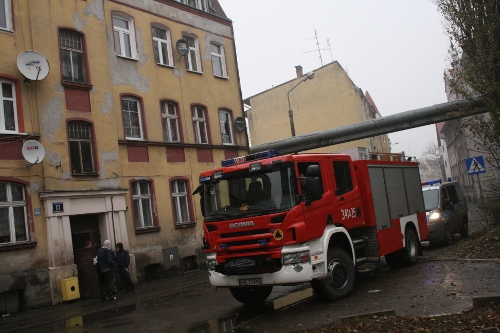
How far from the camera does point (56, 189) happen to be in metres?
15.9

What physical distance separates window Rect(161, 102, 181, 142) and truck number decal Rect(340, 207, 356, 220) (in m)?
11.7

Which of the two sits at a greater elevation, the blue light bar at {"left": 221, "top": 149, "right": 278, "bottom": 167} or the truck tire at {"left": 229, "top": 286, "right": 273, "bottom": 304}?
the blue light bar at {"left": 221, "top": 149, "right": 278, "bottom": 167}

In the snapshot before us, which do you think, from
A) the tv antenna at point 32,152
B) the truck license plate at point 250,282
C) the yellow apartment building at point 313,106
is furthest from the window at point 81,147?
the yellow apartment building at point 313,106

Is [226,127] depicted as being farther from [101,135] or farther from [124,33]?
[101,135]

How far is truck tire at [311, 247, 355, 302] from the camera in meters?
9.52

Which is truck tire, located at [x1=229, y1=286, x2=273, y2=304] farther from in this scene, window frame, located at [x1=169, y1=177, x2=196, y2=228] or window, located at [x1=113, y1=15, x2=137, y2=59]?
window, located at [x1=113, y1=15, x2=137, y2=59]

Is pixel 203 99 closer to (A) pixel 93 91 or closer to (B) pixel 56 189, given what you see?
(A) pixel 93 91

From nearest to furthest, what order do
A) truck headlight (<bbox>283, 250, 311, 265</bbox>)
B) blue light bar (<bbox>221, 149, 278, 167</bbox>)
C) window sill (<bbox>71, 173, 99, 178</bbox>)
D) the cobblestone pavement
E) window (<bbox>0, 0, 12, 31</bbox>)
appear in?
the cobblestone pavement → truck headlight (<bbox>283, 250, 311, 265</bbox>) → blue light bar (<bbox>221, 149, 278, 167</bbox>) → window (<bbox>0, 0, 12, 31</bbox>) → window sill (<bbox>71, 173, 99, 178</bbox>)

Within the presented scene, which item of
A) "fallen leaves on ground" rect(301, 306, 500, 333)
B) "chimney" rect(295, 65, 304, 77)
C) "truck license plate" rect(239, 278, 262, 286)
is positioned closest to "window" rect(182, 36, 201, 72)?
"truck license plate" rect(239, 278, 262, 286)

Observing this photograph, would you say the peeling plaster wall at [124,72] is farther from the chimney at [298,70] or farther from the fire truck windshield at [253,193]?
the chimney at [298,70]

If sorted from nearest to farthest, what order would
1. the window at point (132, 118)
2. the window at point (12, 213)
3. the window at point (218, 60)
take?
the window at point (12, 213) → the window at point (132, 118) → the window at point (218, 60)

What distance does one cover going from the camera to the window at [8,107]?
49.7ft

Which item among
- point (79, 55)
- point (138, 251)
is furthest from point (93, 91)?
point (138, 251)

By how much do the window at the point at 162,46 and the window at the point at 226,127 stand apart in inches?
149
